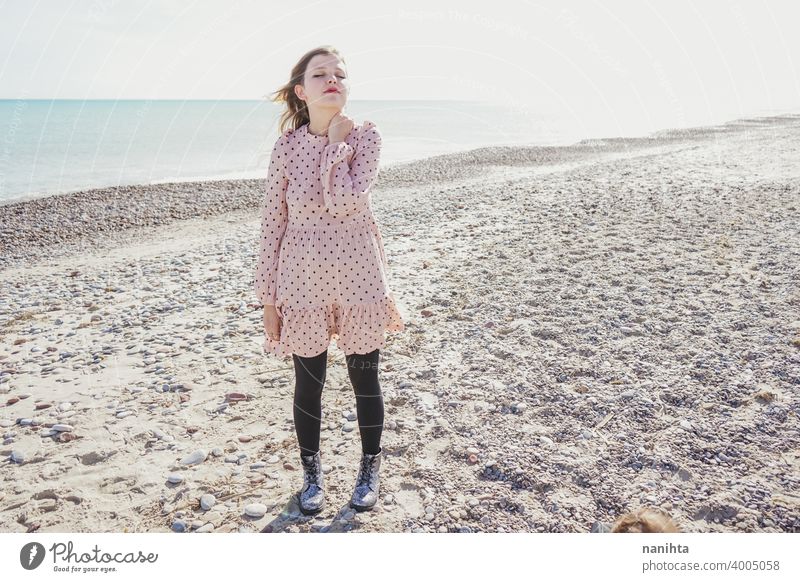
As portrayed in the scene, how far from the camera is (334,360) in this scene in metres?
5.59

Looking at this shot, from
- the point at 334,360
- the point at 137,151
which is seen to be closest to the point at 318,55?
the point at 334,360

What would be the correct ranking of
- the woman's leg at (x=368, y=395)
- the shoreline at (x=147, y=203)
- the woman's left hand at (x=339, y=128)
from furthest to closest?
the shoreline at (x=147, y=203)
the woman's leg at (x=368, y=395)
the woman's left hand at (x=339, y=128)

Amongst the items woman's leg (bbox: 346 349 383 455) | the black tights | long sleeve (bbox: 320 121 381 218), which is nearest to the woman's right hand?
the black tights

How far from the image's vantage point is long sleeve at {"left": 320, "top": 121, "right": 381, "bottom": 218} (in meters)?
2.89

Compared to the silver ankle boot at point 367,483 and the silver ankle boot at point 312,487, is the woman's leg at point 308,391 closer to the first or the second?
the silver ankle boot at point 312,487

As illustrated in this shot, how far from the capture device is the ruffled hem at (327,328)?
311 cm

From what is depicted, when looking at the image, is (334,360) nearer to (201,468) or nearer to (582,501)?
(201,468)

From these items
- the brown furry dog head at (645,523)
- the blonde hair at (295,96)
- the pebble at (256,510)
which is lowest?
the pebble at (256,510)

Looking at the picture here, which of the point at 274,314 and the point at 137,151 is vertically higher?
the point at 137,151

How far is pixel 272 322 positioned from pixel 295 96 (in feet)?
3.95

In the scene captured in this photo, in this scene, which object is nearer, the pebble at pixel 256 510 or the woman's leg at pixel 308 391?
the woman's leg at pixel 308 391

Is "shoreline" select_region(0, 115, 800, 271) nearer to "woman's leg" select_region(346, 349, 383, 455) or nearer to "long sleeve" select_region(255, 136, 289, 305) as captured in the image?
"long sleeve" select_region(255, 136, 289, 305)

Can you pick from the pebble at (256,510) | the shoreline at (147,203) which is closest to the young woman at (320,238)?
the pebble at (256,510)
